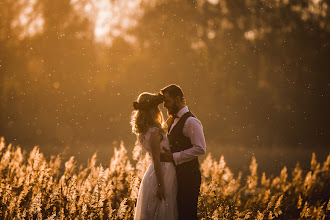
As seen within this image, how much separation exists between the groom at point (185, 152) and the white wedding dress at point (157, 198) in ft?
0.19

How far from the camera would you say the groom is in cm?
442

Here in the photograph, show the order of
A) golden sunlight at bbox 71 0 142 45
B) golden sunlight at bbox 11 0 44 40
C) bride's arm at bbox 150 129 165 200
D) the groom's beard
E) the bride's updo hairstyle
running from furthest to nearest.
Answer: golden sunlight at bbox 71 0 142 45
golden sunlight at bbox 11 0 44 40
the groom's beard
the bride's updo hairstyle
bride's arm at bbox 150 129 165 200

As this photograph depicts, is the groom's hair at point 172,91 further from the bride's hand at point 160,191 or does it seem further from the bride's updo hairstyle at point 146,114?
the bride's hand at point 160,191

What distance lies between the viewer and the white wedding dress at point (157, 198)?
14.5ft

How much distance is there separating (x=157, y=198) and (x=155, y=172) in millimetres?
285

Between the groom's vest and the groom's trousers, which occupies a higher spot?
the groom's vest

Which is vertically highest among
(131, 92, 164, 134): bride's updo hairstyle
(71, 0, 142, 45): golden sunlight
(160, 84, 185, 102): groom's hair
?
(71, 0, 142, 45): golden sunlight

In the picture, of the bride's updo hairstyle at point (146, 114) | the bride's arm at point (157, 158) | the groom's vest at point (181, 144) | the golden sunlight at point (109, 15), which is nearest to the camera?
the bride's arm at point (157, 158)

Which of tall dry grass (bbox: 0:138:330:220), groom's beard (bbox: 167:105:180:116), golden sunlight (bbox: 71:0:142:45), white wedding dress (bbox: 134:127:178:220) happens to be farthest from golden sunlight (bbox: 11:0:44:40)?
white wedding dress (bbox: 134:127:178:220)

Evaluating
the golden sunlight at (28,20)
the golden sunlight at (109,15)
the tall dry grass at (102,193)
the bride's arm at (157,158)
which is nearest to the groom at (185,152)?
the bride's arm at (157,158)

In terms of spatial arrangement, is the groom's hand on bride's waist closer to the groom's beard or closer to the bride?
the bride

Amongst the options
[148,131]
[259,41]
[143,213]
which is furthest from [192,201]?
[259,41]

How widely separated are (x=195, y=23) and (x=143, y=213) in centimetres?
3269

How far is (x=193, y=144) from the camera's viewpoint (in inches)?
174
